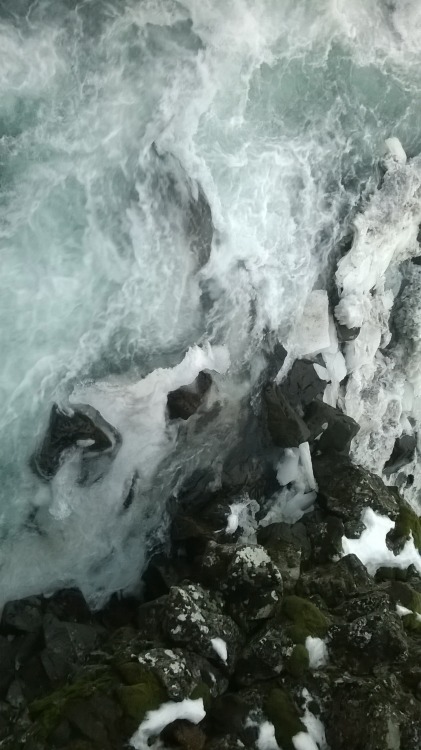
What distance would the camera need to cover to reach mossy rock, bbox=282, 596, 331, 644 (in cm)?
991

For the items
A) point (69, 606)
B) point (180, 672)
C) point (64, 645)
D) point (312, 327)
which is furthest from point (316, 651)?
point (312, 327)

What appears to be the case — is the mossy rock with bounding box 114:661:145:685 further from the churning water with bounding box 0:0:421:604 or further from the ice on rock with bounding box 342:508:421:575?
the ice on rock with bounding box 342:508:421:575

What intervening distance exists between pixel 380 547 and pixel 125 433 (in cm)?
575

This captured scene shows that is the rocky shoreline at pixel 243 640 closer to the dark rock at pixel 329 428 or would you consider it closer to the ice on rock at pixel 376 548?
the ice on rock at pixel 376 548

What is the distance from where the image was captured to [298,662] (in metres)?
9.53

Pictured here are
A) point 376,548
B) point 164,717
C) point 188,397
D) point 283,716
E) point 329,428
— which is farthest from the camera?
point 329,428

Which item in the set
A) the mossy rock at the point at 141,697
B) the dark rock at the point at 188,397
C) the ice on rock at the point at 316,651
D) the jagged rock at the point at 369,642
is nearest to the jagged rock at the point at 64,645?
the mossy rock at the point at 141,697

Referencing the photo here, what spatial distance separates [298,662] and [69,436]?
5446 mm

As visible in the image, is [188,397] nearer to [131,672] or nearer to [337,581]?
[337,581]

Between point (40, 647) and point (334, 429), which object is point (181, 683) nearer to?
point (40, 647)

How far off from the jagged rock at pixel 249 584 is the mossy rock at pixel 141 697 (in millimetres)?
2184

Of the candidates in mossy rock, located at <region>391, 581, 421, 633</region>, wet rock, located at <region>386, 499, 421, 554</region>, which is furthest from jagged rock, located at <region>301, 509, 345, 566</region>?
mossy rock, located at <region>391, 581, 421, 633</region>

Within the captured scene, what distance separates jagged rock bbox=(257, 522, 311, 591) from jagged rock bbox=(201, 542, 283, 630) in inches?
29.5

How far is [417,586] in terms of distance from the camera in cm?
1205
